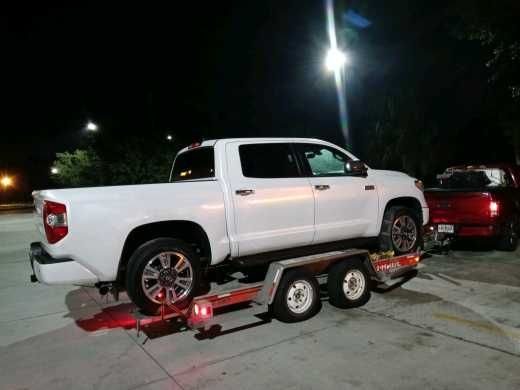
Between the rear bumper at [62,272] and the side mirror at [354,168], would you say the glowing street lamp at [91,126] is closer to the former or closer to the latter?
the side mirror at [354,168]

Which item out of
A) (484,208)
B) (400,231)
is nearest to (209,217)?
(400,231)

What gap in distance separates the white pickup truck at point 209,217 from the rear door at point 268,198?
0.04ft

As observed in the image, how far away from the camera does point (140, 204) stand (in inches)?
174

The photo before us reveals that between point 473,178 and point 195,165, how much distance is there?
6.67 meters

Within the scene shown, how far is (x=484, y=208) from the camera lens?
319 inches

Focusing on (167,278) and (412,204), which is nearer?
(167,278)

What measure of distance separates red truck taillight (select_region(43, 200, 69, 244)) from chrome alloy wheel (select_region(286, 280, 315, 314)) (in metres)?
2.56

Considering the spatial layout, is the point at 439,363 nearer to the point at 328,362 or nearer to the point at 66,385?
the point at 328,362

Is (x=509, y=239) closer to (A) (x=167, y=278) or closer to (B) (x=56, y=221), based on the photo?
(A) (x=167, y=278)

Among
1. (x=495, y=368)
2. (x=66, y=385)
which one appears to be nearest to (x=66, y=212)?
(x=66, y=385)

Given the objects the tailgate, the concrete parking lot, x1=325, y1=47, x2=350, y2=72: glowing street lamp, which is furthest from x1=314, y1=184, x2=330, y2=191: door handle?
x1=325, y1=47, x2=350, y2=72: glowing street lamp

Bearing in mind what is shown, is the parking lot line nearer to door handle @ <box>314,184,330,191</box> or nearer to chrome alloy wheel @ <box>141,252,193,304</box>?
door handle @ <box>314,184,330,191</box>

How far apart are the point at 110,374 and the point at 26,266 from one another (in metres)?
6.60

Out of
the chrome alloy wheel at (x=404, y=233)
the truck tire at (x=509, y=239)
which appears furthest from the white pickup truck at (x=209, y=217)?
the truck tire at (x=509, y=239)
